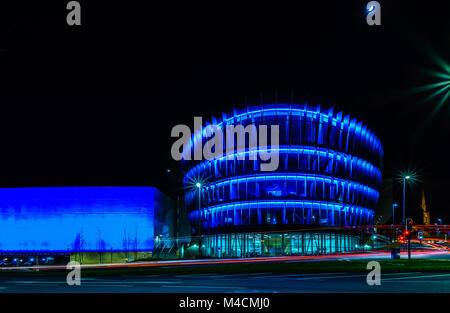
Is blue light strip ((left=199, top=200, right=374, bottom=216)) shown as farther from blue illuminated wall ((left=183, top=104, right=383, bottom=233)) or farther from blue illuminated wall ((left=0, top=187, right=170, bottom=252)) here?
blue illuminated wall ((left=0, top=187, right=170, bottom=252))

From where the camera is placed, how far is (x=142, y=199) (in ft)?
225

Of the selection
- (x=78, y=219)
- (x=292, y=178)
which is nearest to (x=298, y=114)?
(x=292, y=178)

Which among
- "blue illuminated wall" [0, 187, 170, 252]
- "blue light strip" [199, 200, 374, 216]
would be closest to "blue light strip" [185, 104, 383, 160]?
"blue light strip" [199, 200, 374, 216]

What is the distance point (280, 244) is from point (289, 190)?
29.4 feet

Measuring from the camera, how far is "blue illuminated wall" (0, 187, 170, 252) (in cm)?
6725

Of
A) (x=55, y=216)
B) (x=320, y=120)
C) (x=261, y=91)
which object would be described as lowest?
(x=55, y=216)

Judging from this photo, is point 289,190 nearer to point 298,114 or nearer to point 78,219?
point 298,114

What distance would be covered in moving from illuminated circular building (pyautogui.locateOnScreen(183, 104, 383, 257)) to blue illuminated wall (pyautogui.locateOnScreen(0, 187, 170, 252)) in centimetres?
1023

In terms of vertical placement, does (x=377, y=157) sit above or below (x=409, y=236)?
above

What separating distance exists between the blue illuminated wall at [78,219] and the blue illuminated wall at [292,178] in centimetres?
1027

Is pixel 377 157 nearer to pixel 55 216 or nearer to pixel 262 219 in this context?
pixel 262 219
